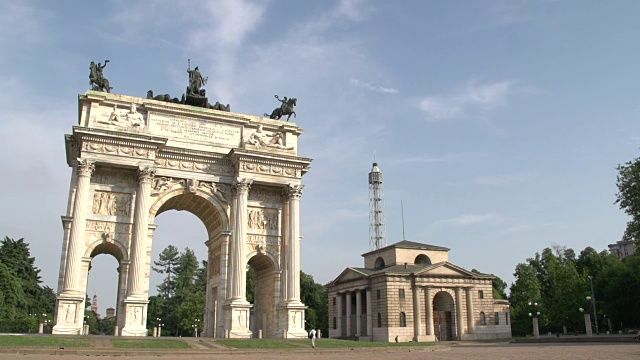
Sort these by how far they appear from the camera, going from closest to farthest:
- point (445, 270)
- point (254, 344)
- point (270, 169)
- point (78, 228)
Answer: point (254, 344)
point (78, 228)
point (270, 169)
point (445, 270)

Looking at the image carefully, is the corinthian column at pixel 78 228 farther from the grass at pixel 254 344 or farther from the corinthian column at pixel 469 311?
the corinthian column at pixel 469 311

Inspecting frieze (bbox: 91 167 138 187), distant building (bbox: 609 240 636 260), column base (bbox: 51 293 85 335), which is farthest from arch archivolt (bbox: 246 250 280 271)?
distant building (bbox: 609 240 636 260)

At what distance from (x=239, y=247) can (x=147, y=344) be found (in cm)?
943

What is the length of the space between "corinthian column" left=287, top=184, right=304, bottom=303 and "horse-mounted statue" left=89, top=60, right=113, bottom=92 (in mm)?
12896

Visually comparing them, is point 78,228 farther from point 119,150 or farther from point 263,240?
point 263,240

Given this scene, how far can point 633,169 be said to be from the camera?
38.2 metres

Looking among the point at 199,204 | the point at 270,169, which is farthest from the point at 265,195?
the point at 199,204

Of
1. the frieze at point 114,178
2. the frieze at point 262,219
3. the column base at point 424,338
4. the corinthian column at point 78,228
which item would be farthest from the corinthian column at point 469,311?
the corinthian column at point 78,228

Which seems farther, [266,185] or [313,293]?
[313,293]

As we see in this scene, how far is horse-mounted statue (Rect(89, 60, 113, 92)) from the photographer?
3170cm

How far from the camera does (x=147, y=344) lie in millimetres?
22828

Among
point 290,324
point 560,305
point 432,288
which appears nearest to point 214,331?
point 290,324

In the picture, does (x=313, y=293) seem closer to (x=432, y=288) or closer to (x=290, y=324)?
(x=432, y=288)

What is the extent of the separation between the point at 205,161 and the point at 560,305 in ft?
155
